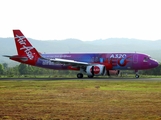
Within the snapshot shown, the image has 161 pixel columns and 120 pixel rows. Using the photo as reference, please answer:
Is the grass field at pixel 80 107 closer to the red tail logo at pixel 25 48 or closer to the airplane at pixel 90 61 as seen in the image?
the airplane at pixel 90 61

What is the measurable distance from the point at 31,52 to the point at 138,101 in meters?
40.6

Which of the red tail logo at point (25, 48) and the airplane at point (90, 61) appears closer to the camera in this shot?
the airplane at point (90, 61)

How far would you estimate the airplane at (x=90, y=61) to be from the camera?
192 feet

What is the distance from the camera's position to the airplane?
2301 inches

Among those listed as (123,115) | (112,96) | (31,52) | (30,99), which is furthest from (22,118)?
(31,52)

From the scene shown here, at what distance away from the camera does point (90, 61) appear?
61250mm

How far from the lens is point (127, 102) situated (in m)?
24.8

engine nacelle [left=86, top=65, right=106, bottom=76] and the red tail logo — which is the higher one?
the red tail logo

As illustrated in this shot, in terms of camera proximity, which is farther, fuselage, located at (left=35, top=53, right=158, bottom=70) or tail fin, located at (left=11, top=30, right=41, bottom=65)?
tail fin, located at (left=11, top=30, right=41, bottom=65)

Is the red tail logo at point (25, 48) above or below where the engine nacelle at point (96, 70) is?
above

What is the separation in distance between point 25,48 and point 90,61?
10632 mm

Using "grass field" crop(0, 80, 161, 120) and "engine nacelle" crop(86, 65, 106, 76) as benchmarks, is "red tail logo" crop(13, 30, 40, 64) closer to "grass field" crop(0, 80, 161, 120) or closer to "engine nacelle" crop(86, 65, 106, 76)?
"engine nacelle" crop(86, 65, 106, 76)

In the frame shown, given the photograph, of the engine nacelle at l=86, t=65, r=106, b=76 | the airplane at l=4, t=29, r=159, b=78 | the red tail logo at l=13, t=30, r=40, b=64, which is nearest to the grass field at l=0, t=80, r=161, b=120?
the engine nacelle at l=86, t=65, r=106, b=76

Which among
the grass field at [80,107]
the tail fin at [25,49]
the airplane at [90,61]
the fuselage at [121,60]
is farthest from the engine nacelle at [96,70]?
the grass field at [80,107]
